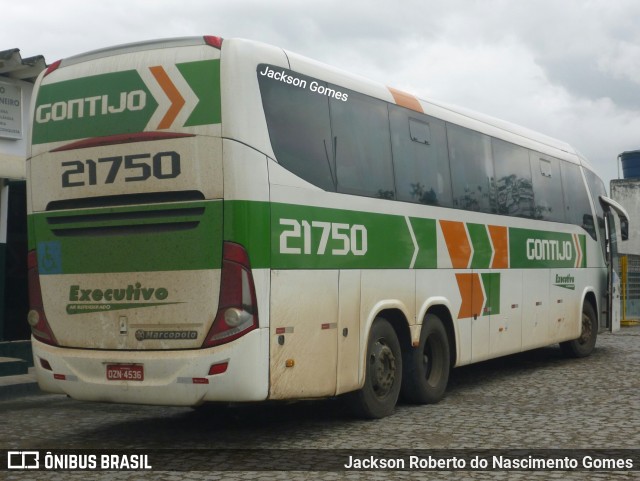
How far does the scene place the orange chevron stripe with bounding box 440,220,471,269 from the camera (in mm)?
11125

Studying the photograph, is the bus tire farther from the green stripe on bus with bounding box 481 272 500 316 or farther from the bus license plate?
the green stripe on bus with bounding box 481 272 500 316

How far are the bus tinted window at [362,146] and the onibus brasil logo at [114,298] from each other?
2.08 meters

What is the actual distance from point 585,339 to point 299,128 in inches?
370

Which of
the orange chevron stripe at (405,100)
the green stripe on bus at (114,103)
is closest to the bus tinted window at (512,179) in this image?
the orange chevron stripe at (405,100)

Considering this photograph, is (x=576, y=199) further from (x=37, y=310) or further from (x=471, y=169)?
(x=37, y=310)

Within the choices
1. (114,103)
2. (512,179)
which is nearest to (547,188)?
(512,179)

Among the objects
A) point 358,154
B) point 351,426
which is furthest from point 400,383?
point 358,154

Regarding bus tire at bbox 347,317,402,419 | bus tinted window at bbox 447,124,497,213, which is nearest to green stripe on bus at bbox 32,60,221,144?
bus tire at bbox 347,317,402,419

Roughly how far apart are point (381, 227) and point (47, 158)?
3.30m

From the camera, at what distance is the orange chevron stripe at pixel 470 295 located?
11406 millimetres

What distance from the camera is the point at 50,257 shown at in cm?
858

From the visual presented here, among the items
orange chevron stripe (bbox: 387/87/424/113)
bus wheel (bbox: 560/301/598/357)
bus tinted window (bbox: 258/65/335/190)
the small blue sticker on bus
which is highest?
orange chevron stripe (bbox: 387/87/424/113)

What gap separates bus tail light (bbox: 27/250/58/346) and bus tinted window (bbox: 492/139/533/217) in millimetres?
6341

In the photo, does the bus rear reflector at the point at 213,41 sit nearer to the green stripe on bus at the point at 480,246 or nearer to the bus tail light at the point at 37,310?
the bus tail light at the point at 37,310
